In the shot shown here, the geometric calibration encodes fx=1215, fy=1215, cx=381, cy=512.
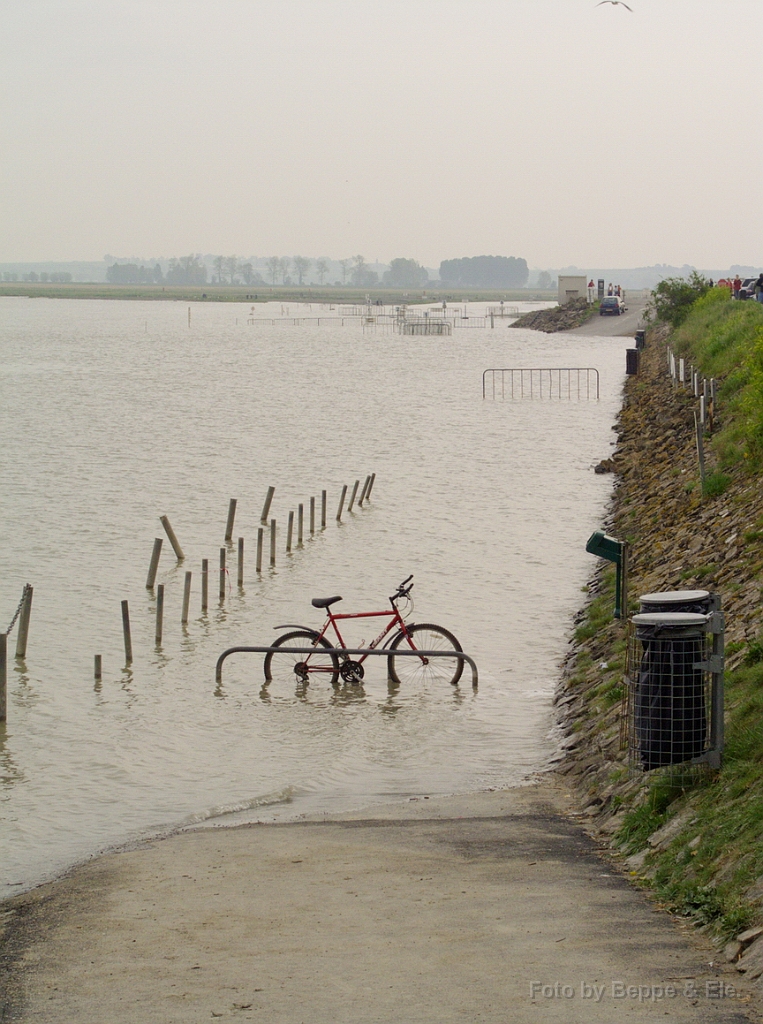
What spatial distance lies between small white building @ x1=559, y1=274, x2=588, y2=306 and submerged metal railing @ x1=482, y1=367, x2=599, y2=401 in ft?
208

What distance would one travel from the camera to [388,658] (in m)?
16.5

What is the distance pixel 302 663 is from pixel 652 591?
4.91 meters

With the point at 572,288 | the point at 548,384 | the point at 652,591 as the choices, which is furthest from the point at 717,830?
the point at 572,288

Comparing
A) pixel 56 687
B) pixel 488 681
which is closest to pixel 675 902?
pixel 488 681

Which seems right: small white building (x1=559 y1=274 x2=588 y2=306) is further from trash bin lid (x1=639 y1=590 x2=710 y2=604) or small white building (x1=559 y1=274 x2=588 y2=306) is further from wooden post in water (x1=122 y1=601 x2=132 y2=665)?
trash bin lid (x1=639 y1=590 x2=710 y2=604)

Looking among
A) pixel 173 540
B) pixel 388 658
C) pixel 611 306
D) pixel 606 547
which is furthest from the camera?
pixel 611 306

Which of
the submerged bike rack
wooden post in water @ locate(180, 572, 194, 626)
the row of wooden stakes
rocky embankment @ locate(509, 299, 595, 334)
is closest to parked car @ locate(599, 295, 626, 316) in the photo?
rocky embankment @ locate(509, 299, 595, 334)

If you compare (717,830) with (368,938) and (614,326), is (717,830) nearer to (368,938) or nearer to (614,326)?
(368,938)

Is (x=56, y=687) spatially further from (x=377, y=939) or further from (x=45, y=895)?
(x=377, y=939)

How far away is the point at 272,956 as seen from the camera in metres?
6.96

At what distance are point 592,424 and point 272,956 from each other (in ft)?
146

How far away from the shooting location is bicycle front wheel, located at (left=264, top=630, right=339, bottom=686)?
1611 centimetres

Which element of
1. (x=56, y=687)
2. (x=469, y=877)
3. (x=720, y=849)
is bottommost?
(x=56, y=687)

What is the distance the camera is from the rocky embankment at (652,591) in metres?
8.27
